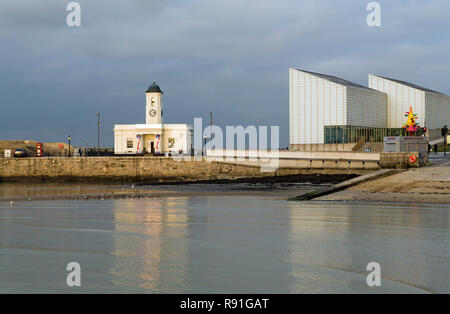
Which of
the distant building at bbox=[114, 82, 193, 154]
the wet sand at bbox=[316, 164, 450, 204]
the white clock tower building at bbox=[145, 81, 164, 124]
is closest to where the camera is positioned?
the wet sand at bbox=[316, 164, 450, 204]

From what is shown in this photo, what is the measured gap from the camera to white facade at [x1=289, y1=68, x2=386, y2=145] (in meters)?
77.1

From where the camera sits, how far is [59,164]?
2368 inches

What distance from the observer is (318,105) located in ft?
256

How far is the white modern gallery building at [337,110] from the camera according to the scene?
77.2 metres

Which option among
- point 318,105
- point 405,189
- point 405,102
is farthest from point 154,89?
point 405,189

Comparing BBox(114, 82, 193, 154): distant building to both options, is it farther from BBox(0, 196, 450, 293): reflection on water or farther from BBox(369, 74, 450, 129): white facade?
BBox(0, 196, 450, 293): reflection on water

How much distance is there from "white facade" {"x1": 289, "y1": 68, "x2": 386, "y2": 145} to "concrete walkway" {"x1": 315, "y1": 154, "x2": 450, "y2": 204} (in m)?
48.6

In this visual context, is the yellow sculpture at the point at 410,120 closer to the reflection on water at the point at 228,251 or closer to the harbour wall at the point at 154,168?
the harbour wall at the point at 154,168

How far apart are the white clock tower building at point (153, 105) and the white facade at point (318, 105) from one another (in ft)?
73.9

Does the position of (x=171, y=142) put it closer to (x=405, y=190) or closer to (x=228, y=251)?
(x=405, y=190)

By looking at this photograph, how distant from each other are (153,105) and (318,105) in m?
27.7

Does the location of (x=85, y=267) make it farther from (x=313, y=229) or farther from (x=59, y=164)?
(x=59, y=164)
